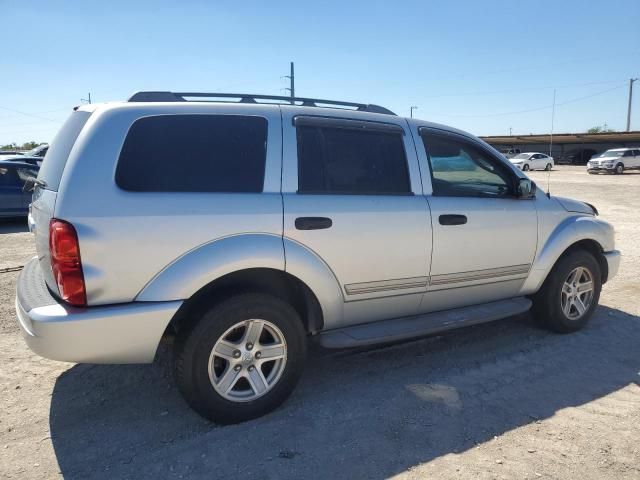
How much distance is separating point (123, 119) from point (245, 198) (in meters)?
0.82

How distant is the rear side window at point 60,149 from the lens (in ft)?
9.61

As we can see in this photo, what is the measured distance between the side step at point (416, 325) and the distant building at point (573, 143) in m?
47.0

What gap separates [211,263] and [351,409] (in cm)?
137

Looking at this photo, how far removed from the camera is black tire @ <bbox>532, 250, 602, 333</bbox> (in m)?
4.56

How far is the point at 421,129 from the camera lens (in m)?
3.87

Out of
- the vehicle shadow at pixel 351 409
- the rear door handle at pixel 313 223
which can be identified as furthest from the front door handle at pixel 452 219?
the vehicle shadow at pixel 351 409

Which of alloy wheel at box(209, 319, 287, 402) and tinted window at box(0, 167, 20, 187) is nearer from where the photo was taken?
alloy wheel at box(209, 319, 287, 402)

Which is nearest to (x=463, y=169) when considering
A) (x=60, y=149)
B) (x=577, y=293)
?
(x=577, y=293)

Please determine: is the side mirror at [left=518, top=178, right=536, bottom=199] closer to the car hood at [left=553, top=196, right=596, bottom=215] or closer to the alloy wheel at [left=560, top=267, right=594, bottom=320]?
the car hood at [left=553, top=196, right=596, bottom=215]

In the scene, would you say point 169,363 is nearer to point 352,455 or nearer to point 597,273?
point 352,455

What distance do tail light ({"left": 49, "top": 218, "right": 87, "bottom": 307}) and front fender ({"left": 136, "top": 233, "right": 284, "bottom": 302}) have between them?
1.03 feet

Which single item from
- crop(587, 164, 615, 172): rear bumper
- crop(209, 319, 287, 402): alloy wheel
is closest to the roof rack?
crop(209, 319, 287, 402): alloy wheel

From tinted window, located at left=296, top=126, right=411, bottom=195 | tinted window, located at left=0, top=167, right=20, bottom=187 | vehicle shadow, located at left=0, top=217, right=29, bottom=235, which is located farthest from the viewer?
tinted window, located at left=0, top=167, right=20, bottom=187

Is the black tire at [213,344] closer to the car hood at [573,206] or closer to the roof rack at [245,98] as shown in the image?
→ the roof rack at [245,98]
